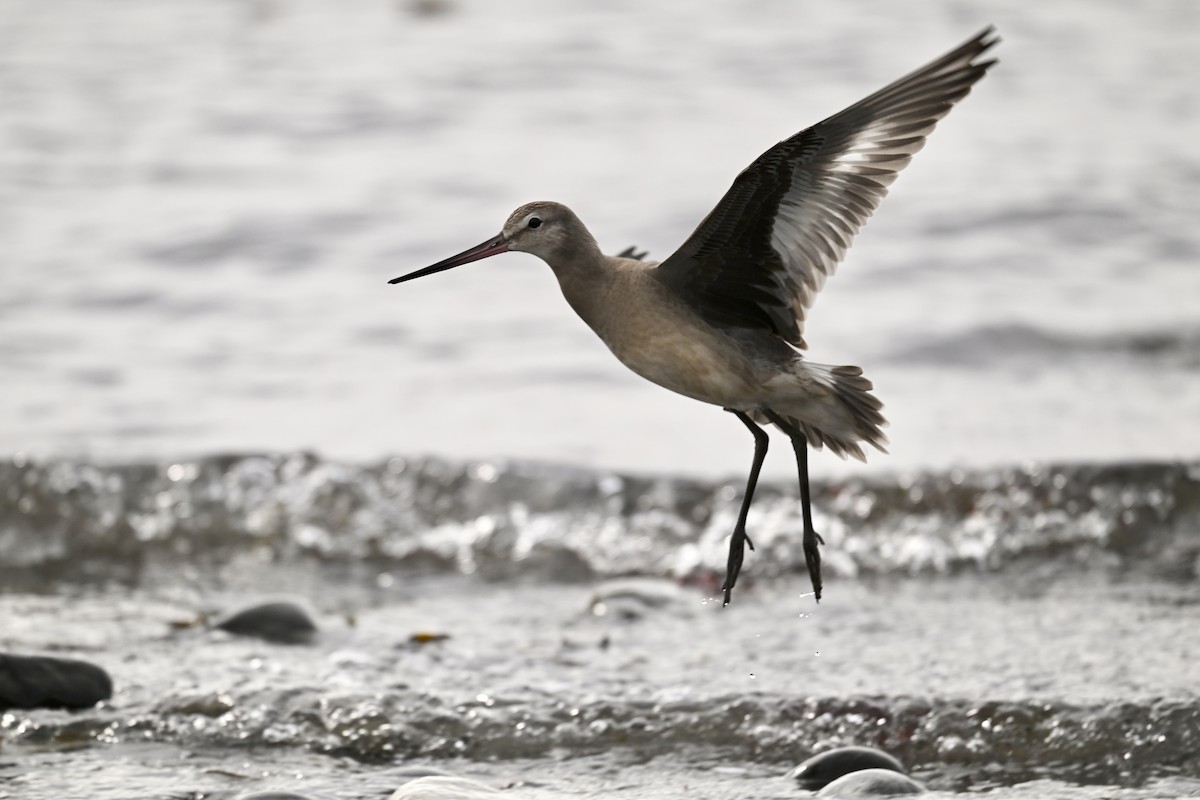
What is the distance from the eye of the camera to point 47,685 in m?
5.15

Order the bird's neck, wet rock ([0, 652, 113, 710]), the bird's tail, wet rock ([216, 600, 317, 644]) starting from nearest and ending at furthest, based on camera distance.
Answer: the bird's neck → the bird's tail → wet rock ([0, 652, 113, 710]) → wet rock ([216, 600, 317, 644])

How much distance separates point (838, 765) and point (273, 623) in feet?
7.25

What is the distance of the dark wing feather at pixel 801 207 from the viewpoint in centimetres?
420

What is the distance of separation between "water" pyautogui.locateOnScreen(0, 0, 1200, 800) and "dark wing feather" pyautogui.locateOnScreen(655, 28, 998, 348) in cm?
132

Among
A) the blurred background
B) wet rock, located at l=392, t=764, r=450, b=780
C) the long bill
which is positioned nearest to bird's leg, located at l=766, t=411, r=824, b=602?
the long bill

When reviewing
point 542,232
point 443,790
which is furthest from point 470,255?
point 443,790

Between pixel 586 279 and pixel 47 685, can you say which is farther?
pixel 47 685

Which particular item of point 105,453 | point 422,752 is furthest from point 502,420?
point 422,752

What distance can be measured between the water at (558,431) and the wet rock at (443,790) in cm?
28

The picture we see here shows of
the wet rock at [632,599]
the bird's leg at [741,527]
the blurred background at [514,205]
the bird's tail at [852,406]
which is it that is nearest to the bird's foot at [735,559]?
the bird's leg at [741,527]

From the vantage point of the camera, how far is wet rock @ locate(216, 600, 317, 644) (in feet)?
19.0

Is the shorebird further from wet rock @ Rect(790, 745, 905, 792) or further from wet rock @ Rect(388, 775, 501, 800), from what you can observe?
wet rock @ Rect(388, 775, 501, 800)

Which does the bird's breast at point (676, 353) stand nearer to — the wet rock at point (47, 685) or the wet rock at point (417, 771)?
the wet rock at point (417, 771)

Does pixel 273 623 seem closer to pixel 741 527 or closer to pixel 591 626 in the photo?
pixel 591 626
